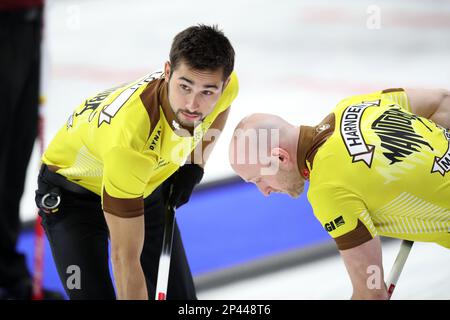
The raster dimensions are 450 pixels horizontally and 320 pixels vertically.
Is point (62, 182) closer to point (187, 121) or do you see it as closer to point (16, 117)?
point (187, 121)

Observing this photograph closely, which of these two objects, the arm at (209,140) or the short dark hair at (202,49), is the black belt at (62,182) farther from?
the short dark hair at (202,49)

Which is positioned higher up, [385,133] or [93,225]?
[385,133]

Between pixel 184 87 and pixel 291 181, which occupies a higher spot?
pixel 184 87

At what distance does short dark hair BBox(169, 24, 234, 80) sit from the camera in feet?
10.3

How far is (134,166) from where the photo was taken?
314cm

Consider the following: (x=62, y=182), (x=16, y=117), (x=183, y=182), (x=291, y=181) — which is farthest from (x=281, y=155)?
(x=16, y=117)

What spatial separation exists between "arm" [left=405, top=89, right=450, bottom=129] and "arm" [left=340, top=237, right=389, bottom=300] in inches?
28.8

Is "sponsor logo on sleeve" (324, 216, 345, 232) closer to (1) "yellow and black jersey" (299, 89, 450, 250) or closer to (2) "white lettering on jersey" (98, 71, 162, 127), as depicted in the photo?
(1) "yellow and black jersey" (299, 89, 450, 250)

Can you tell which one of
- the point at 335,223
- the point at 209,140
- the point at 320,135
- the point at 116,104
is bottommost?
the point at 335,223

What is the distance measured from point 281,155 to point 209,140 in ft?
2.28

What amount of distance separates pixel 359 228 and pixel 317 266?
1942 millimetres

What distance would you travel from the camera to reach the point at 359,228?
3.04 metres

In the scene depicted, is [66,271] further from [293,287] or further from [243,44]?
[243,44]

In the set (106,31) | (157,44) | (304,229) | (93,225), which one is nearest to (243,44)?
(157,44)
